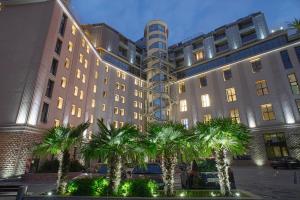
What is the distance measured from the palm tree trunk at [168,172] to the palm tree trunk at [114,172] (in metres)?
2.64

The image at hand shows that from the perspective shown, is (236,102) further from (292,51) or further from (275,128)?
(292,51)

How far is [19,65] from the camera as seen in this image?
2589 cm

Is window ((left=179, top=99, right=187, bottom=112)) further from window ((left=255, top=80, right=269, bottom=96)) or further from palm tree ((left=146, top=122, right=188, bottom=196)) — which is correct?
palm tree ((left=146, top=122, right=188, bottom=196))

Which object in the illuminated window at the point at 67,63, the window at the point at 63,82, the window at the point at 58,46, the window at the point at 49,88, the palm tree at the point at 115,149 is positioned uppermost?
the window at the point at 58,46

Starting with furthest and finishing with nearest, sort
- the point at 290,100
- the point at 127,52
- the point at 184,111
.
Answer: the point at 127,52 → the point at 184,111 → the point at 290,100

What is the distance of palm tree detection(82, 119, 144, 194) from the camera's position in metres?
10.6

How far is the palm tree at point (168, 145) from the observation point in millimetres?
10602

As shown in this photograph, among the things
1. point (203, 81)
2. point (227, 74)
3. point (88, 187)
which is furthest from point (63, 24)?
point (227, 74)

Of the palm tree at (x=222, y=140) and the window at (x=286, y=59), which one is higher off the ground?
the window at (x=286, y=59)

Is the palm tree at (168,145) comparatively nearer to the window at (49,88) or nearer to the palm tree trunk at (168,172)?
the palm tree trunk at (168,172)

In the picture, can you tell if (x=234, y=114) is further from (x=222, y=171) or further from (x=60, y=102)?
(x=60, y=102)

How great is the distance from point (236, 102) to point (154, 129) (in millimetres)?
35029

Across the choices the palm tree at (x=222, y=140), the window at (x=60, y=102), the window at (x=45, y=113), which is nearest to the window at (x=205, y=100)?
the window at (x=60, y=102)

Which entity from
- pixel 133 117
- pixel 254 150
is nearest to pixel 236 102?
pixel 254 150
